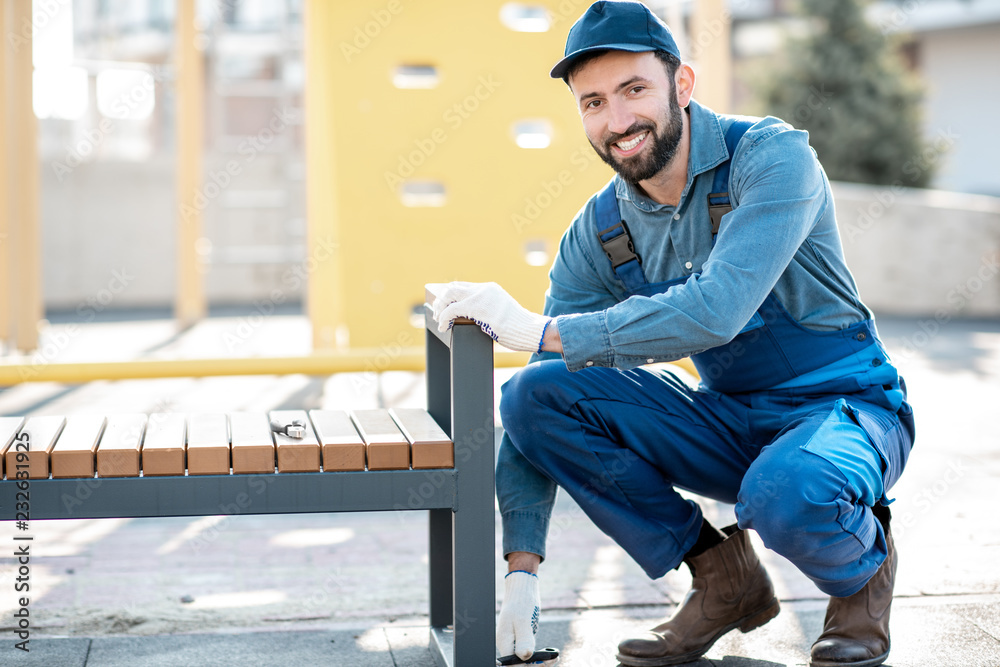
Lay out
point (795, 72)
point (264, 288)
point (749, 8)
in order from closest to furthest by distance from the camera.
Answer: point (264, 288), point (795, 72), point (749, 8)

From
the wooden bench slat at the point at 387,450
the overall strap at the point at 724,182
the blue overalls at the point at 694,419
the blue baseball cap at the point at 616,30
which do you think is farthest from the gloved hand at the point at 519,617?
the blue baseball cap at the point at 616,30

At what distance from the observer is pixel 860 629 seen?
2111 millimetres

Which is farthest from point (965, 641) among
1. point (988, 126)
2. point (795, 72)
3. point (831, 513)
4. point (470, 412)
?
point (988, 126)

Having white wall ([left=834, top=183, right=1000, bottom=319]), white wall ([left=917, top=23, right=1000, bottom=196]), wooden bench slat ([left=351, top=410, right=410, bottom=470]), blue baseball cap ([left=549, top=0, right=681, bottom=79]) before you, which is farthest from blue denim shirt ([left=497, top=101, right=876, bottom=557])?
white wall ([left=917, top=23, right=1000, bottom=196])

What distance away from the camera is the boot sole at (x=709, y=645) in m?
2.19

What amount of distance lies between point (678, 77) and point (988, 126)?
22.2 meters

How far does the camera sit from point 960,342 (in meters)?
7.96

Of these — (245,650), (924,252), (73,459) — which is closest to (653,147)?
(73,459)

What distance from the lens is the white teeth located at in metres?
2.21

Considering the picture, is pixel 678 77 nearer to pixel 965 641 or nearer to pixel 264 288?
pixel 965 641

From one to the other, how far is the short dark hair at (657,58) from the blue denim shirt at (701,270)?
0.42 feet

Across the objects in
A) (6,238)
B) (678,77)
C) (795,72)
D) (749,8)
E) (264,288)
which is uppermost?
(749,8)

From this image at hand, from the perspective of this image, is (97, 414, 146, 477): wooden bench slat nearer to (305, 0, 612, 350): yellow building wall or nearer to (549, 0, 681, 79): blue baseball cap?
(549, 0, 681, 79): blue baseball cap

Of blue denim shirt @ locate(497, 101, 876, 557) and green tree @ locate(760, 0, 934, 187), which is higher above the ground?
green tree @ locate(760, 0, 934, 187)
